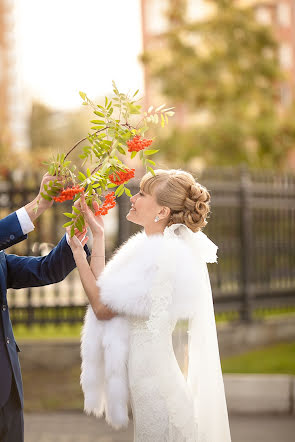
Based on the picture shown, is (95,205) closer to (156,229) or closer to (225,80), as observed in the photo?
(156,229)

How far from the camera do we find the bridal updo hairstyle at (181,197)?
3.55m

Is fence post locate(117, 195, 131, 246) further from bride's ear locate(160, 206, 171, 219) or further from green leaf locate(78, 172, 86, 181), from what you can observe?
green leaf locate(78, 172, 86, 181)

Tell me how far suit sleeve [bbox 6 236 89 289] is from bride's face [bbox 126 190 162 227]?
39cm

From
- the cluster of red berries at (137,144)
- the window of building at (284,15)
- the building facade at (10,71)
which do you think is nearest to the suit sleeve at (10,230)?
the cluster of red berries at (137,144)

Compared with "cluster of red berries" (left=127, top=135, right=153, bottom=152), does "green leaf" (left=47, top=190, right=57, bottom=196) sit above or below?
below

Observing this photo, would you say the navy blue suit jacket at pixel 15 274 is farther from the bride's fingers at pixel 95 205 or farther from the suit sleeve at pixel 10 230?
the bride's fingers at pixel 95 205

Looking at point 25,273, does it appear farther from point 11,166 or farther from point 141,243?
point 11,166

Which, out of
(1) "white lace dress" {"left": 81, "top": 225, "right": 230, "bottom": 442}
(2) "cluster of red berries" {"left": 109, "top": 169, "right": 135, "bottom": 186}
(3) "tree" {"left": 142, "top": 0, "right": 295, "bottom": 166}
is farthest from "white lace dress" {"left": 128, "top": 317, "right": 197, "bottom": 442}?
(3) "tree" {"left": 142, "top": 0, "right": 295, "bottom": 166}

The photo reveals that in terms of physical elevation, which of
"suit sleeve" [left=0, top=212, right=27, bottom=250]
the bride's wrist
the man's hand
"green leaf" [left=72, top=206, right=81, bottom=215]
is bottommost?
the bride's wrist

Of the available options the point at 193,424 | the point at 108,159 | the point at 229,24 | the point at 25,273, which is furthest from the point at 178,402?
the point at 229,24

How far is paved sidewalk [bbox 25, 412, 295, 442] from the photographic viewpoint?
6.05m

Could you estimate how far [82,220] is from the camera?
3258 mm

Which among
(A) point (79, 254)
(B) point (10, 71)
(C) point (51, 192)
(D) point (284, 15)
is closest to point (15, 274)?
(A) point (79, 254)

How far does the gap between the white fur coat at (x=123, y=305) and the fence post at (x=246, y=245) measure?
23.0 ft
